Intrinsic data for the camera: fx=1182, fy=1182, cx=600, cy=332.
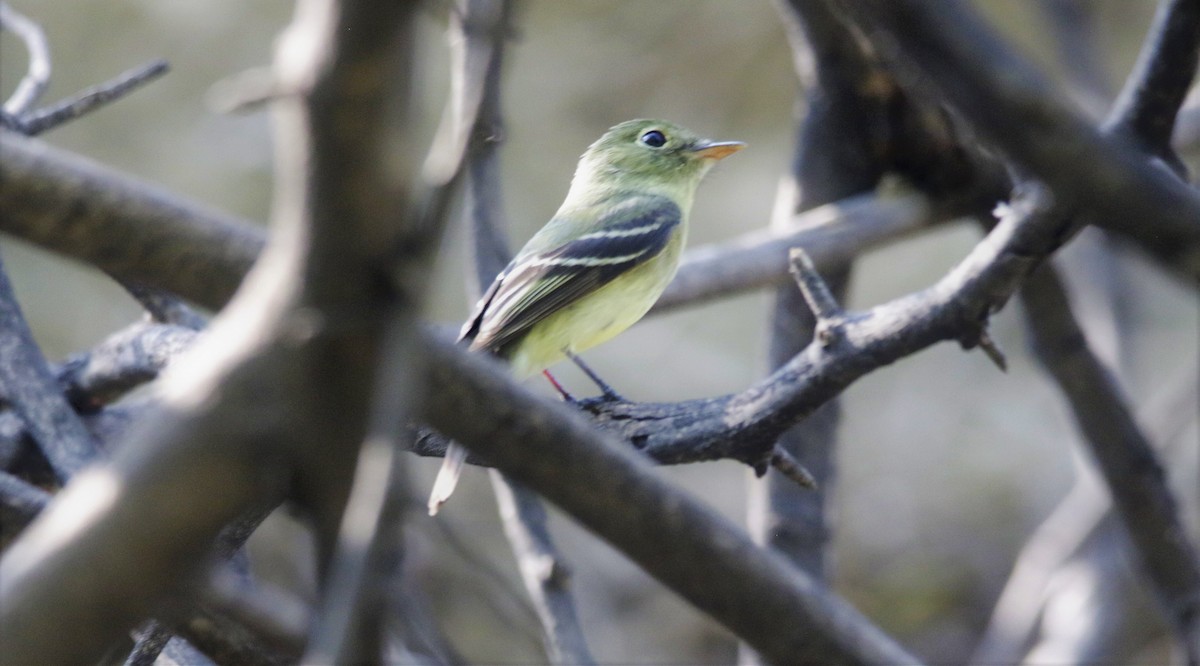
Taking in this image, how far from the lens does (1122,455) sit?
16.1 ft

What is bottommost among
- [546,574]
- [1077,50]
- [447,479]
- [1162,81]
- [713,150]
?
[546,574]

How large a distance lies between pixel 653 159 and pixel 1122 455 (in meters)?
2.32

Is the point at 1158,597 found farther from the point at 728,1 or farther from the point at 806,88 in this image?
the point at 728,1

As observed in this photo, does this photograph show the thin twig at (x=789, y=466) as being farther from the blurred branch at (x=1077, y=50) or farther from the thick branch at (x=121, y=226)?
the blurred branch at (x=1077, y=50)

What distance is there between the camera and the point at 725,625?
5.57ft

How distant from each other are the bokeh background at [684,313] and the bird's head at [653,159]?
411cm

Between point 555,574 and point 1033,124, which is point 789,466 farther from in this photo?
Answer: point 1033,124

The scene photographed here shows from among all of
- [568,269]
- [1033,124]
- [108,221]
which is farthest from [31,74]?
[1033,124]

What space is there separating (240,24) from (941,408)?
638cm

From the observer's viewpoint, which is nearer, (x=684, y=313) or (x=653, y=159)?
(x=653, y=159)

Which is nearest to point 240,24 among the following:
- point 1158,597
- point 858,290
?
point 858,290

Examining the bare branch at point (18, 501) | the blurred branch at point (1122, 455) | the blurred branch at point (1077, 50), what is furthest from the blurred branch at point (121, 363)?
the blurred branch at point (1077, 50)

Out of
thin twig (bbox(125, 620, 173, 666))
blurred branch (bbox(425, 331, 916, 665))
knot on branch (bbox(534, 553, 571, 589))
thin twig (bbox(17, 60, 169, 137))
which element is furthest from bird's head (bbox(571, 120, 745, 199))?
blurred branch (bbox(425, 331, 916, 665))

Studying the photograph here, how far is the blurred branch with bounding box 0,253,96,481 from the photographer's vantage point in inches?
142
